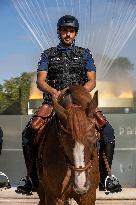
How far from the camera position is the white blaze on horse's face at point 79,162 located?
23.0 feet

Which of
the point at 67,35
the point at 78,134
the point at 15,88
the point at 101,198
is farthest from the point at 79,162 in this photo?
the point at 15,88

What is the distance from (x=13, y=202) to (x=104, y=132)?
14.5 ft

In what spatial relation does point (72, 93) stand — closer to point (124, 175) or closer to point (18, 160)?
point (124, 175)

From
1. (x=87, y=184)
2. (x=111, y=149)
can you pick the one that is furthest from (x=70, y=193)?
(x=111, y=149)

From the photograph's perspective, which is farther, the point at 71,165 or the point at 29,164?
the point at 29,164

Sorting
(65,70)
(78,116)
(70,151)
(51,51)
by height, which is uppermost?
(51,51)

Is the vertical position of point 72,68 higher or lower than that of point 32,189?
higher

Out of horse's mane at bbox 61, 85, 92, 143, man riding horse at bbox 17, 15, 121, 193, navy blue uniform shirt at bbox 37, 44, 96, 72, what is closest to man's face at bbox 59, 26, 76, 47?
man riding horse at bbox 17, 15, 121, 193

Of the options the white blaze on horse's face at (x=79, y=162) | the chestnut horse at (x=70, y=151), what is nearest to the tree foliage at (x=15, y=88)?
the chestnut horse at (x=70, y=151)

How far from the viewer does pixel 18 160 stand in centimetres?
2662

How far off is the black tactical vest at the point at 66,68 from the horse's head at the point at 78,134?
194cm

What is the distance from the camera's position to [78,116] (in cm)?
725

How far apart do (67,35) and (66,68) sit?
0.60 metres

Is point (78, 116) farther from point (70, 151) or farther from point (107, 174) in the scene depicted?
point (107, 174)
